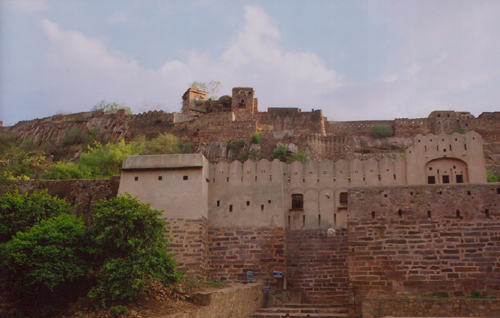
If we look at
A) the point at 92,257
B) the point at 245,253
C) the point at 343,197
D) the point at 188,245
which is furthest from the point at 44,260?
the point at 343,197

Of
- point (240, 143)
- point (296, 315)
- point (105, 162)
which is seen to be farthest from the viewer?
point (240, 143)

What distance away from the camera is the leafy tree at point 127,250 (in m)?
12.9

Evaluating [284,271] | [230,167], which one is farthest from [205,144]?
[284,271]

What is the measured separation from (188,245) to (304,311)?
453 centimetres

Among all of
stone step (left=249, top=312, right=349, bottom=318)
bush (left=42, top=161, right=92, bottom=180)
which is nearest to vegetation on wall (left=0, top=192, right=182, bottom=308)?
stone step (left=249, top=312, right=349, bottom=318)

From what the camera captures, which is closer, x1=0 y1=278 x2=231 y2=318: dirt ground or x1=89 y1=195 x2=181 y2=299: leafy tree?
x1=0 y1=278 x2=231 y2=318: dirt ground

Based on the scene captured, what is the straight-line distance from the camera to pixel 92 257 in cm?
1405

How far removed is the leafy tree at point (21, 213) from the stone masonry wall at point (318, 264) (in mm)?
7608

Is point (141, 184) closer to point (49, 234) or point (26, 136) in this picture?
point (49, 234)

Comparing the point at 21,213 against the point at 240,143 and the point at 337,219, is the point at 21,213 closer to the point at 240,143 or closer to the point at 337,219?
the point at 337,219

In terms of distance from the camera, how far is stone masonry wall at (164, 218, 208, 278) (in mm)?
17531

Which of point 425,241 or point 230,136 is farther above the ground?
point 230,136

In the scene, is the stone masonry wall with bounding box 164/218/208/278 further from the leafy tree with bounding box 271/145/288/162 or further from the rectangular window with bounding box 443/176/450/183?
the leafy tree with bounding box 271/145/288/162

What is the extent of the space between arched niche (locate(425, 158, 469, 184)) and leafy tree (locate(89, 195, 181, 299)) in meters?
11.1
